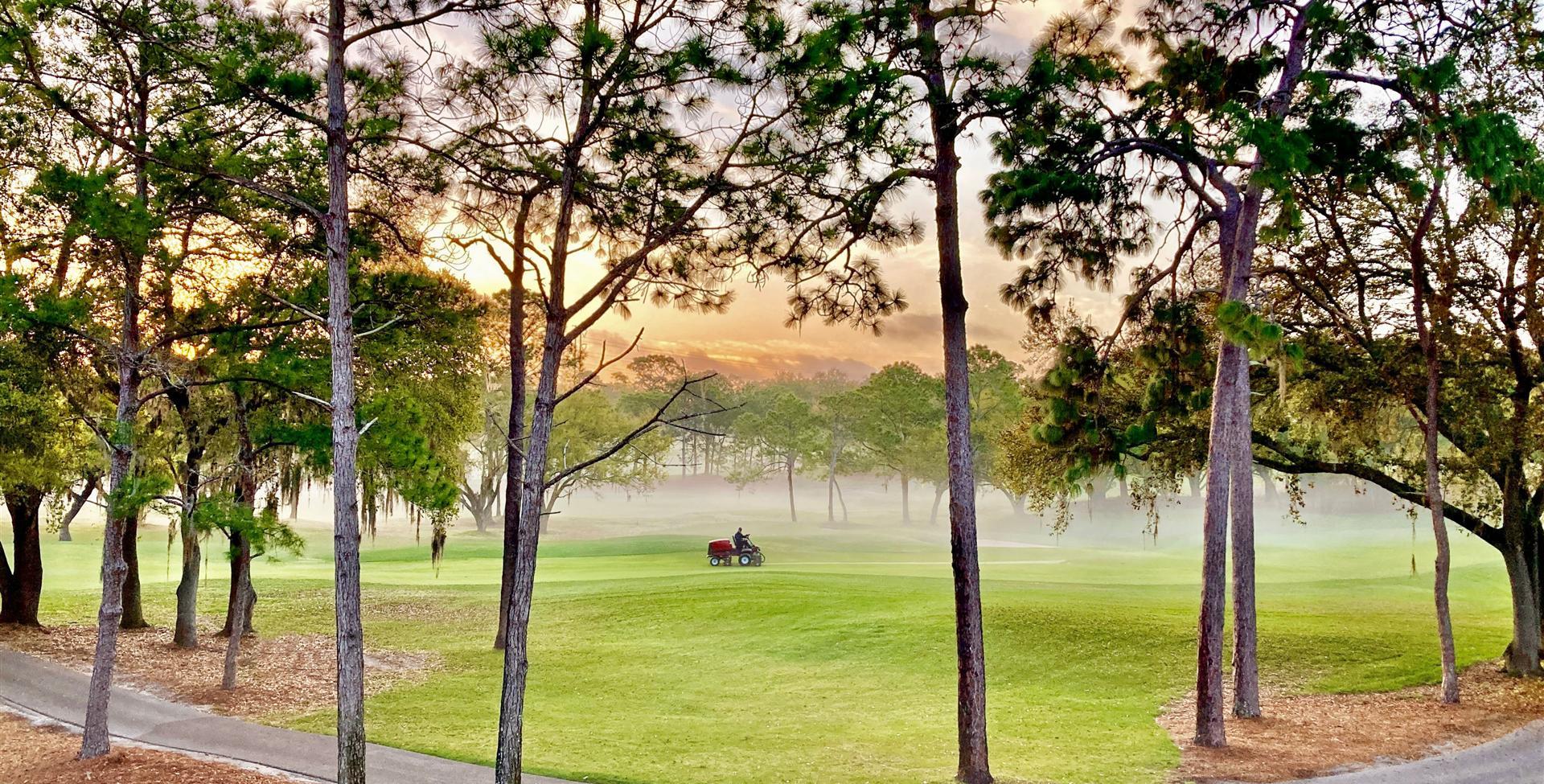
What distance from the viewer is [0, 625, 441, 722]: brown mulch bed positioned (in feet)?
48.1

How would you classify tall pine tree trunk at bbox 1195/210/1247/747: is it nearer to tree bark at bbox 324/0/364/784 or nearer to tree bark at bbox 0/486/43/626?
tree bark at bbox 324/0/364/784

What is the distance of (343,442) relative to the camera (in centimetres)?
895

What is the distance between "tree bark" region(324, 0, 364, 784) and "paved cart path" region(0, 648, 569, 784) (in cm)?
201

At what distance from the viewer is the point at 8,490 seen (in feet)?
59.7

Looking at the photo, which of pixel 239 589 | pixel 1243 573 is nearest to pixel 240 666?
pixel 239 589

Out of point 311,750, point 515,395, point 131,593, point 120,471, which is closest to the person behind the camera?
point 311,750

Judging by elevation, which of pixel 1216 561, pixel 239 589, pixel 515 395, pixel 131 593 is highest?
pixel 515 395

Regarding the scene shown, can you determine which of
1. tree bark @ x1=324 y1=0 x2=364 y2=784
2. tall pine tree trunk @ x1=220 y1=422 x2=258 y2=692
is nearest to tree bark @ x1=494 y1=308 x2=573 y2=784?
tree bark @ x1=324 y1=0 x2=364 y2=784

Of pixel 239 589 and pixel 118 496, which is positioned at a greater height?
pixel 118 496

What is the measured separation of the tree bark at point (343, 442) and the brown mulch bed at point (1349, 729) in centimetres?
933

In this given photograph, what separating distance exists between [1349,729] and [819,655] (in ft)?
31.9

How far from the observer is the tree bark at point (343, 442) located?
8.66 metres

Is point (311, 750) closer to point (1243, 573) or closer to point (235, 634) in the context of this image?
point (235, 634)

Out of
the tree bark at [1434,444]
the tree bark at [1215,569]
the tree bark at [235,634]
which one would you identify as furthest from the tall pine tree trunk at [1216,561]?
the tree bark at [235,634]
